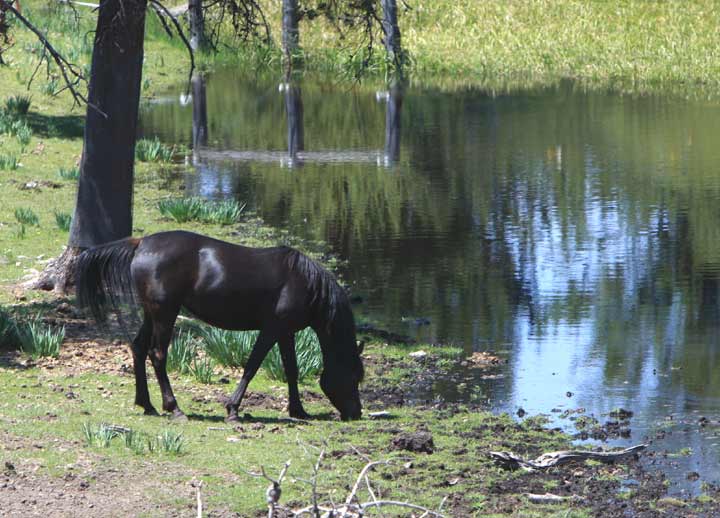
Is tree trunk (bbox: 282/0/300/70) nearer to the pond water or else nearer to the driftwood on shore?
the pond water

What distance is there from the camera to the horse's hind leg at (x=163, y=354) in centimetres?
884

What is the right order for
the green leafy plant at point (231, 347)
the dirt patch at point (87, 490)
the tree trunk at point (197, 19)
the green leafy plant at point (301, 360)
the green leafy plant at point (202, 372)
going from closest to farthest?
1. the dirt patch at point (87, 490)
2. the green leafy plant at point (202, 372)
3. the green leafy plant at point (301, 360)
4. the green leafy plant at point (231, 347)
5. the tree trunk at point (197, 19)

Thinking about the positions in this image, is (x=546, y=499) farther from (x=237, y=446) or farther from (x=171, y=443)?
(x=171, y=443)

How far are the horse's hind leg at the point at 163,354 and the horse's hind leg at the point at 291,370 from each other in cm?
82

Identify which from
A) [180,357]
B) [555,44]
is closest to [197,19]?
[180,357]

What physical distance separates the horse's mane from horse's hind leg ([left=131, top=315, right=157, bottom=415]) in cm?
112

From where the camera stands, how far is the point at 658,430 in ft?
30.8

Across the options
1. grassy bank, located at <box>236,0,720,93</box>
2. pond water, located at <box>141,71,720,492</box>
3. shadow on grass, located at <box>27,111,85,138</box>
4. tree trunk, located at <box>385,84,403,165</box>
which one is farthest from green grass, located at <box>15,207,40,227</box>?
grassy bank, located at <box>236,0,720,93</box>

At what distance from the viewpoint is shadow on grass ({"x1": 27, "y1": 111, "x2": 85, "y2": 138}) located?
24844 millimetres

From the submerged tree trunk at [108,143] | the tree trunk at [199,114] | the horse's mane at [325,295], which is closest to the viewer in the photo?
the horse's mane at [325,295]

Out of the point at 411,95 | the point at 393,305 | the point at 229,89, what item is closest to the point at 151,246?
the point at 393,305

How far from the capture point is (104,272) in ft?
29.2

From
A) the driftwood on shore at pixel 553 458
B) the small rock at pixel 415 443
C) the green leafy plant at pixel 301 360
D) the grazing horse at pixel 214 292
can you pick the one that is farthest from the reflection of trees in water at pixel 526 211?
the grazing horse at pixel 214 292

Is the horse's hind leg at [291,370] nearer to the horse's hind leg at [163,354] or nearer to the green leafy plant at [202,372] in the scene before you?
the horse's hind leg at [163,354]
